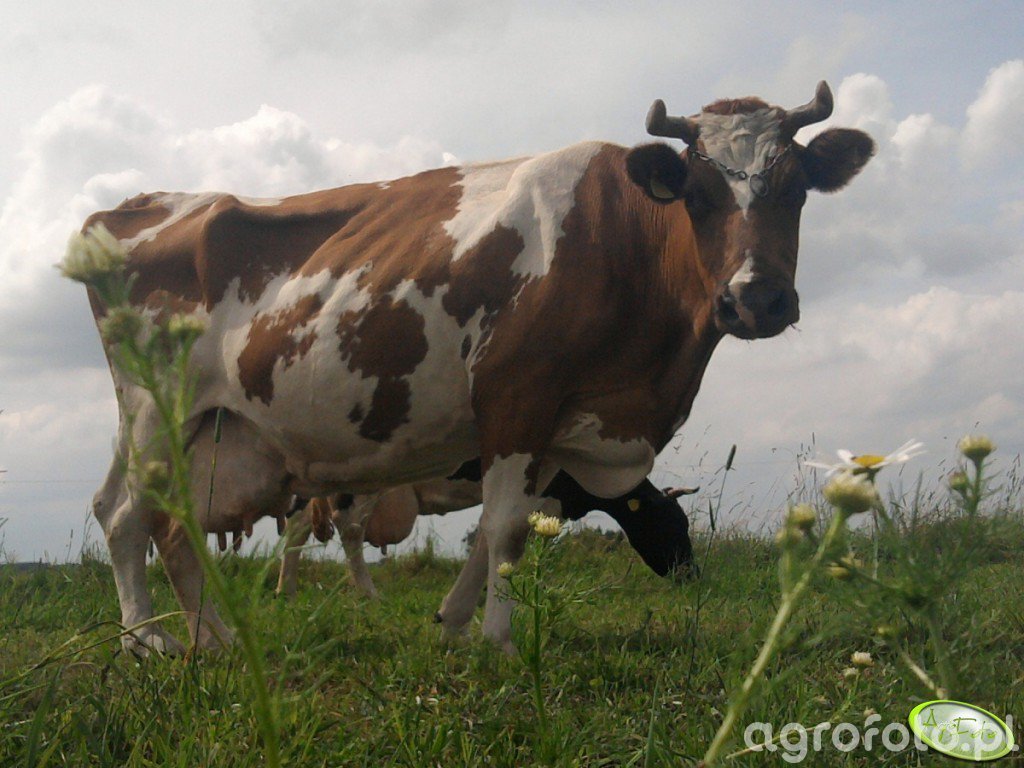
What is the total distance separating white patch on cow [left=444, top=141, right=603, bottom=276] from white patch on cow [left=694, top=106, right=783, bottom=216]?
0.63 m

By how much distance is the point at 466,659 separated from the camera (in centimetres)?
317

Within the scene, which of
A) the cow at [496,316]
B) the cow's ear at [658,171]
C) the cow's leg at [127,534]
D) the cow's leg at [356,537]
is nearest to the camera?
the cow at [496,316]

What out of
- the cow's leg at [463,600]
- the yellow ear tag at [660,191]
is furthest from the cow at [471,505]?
the yellow ear tag at [660,191]

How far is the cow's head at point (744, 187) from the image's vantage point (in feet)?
11.3

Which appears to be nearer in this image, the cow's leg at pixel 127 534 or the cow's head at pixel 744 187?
the cow's head at pixel 744 187

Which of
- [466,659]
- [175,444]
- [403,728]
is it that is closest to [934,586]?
[175,444]

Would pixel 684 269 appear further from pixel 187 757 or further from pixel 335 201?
pixel 187 757

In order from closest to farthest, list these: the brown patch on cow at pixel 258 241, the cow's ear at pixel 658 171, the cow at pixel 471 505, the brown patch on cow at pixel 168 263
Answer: the cow's ear at pixel 658 171
the brown patch on cow at pixel 258 241
the brown patch on cow at pixel 168 263
the cow at pixel 471 505

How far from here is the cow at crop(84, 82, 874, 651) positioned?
3766mm

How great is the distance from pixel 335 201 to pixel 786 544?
414 cm

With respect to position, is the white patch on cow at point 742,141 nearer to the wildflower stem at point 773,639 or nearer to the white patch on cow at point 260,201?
the white patch on cow at point 260,201

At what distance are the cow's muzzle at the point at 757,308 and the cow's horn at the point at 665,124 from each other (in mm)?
820

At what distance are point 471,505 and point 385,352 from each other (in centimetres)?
365

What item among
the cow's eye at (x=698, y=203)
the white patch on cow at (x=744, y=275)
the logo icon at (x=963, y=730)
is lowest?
the logo icon at (x=963, y=730)
